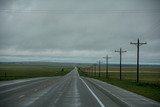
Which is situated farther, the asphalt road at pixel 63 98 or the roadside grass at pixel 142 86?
the roadside grass at pixel 142 86

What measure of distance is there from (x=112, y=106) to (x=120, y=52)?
173ft

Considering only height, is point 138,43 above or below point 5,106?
above

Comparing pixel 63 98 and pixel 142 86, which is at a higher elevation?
pixel 142 86

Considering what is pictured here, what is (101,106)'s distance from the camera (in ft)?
55.1

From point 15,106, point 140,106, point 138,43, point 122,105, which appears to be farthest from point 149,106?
point 138,43

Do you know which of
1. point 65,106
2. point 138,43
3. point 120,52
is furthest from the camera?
point 120,52

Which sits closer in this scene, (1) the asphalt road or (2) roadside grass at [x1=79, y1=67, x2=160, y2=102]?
(1) the asphalt road

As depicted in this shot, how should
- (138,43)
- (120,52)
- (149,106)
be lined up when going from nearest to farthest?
1. (149,106)
2. (138,43)
3. (120,52)

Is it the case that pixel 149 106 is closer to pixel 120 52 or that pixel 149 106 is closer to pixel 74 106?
pixel 74 106

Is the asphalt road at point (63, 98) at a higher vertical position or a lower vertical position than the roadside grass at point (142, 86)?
lower

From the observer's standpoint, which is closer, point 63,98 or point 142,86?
point 63,98

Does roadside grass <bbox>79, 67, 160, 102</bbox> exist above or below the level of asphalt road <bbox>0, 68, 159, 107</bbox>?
above

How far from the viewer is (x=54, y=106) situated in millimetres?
16094

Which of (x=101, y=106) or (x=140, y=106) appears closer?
(x=140, y=106)
